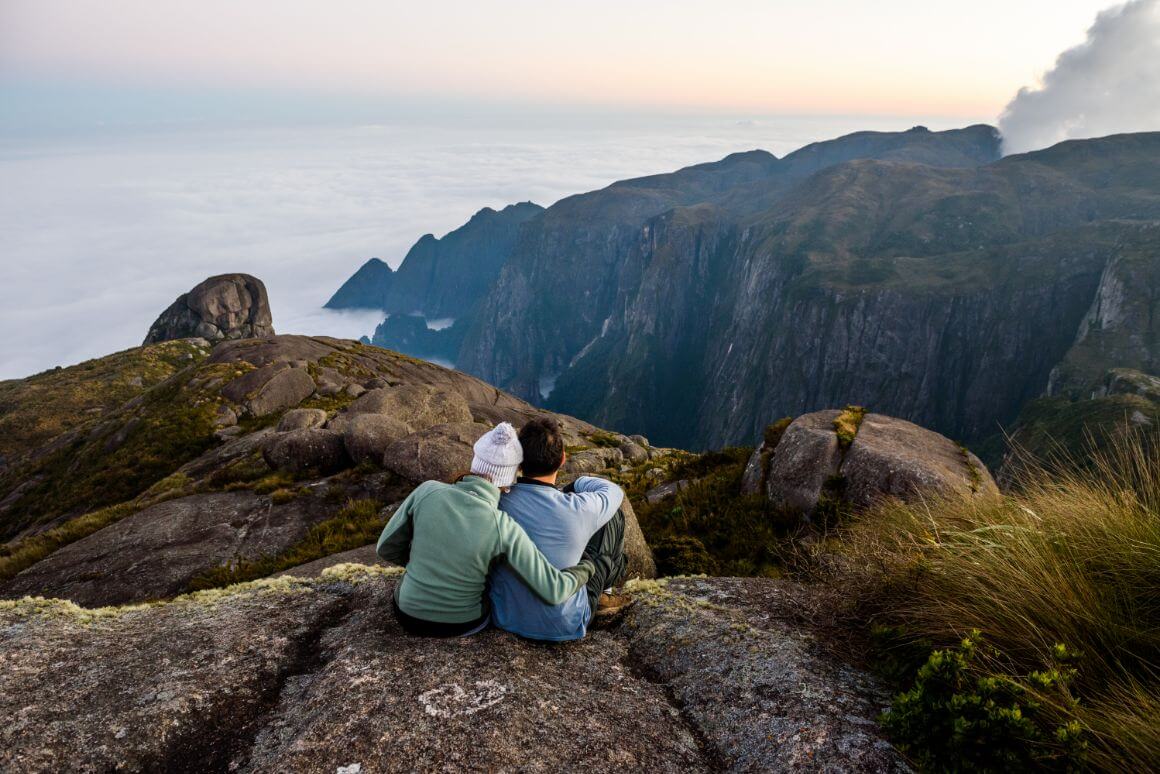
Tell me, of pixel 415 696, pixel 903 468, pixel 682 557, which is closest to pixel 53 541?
pixel 415 696

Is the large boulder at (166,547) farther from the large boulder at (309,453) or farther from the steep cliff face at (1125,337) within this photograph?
the steep cliff face at (1125,337)

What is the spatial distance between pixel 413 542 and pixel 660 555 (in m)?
7.52

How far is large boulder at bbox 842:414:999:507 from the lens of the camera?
12422 millimetres

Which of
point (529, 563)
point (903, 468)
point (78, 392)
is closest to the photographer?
point (529, 563)

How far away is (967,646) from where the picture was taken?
15.3 feet

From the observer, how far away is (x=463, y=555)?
6102mm

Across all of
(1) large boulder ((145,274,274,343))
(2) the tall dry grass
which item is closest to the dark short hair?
(2) the tall dry grass

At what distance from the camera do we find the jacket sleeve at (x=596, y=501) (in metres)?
6.62

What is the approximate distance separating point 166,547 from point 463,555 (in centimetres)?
1501

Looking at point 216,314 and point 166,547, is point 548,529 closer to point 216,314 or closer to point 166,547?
point 166,547

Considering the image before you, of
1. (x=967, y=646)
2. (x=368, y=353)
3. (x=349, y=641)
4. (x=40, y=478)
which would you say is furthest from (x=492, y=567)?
(x=368, y=353)

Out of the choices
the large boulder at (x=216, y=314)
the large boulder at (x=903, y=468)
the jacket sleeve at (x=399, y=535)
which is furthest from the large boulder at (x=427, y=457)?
the large boulder at (x=216, y=314)

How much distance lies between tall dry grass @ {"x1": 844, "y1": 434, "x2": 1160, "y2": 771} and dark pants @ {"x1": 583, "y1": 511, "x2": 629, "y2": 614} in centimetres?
298

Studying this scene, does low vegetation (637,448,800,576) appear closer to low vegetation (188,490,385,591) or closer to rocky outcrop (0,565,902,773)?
rocky outcrop (0,565,902,773)
